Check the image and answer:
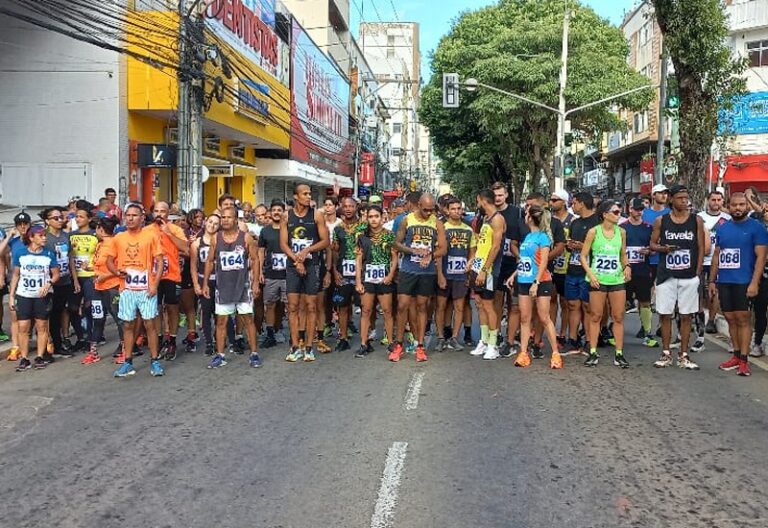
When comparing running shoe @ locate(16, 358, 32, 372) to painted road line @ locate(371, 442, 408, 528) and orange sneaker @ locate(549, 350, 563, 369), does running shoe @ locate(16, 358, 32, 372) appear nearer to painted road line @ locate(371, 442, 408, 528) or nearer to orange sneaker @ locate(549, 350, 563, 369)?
painted road line @ locate(371, 442, 408, 528)

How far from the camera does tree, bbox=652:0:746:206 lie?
13.5 metres

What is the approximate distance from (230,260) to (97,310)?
198 cm

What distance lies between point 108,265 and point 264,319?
9.33 ft

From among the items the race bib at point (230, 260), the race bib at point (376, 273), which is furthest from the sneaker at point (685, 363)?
the race bib at point (230, 260)

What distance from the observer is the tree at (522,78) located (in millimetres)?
32656

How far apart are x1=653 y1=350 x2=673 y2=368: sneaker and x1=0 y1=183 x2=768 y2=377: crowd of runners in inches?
0.5

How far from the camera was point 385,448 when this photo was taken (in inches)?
220

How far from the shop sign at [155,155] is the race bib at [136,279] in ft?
35.2

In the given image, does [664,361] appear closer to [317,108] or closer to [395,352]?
[395,352]

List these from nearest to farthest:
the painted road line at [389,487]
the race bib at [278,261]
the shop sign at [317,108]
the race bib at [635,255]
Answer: the painted road line at [389,487] → the race bib at [278,261] → the race bib at [635,255] → the shop sign at [317,108]

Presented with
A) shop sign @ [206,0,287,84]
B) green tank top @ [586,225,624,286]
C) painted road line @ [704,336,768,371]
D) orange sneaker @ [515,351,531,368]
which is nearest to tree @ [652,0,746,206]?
painted road line @ [704,336,768,371]

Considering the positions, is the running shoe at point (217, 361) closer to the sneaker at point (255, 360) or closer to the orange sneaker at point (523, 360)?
the sneaker at point (255, 360)

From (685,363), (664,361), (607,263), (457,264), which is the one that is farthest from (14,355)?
(685,363)

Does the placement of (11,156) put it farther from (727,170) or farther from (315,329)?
(727,170)
